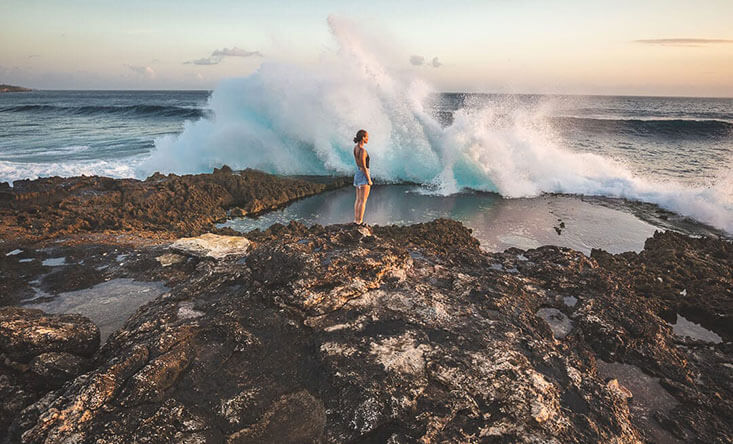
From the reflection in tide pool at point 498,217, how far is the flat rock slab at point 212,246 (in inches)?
114

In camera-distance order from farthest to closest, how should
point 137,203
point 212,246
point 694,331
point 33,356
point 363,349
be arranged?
point 137,203, point 212,246, point 694,331, point 363,349, point 33,356

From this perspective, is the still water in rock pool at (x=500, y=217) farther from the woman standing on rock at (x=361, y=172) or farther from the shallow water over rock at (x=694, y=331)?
the woman standing on rock at (x=361, y=172)

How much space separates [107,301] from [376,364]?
4.19 metres

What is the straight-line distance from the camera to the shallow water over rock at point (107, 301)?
4.76 m

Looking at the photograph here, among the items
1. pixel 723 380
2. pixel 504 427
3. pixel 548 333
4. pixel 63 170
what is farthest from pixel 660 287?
pixel 63 170

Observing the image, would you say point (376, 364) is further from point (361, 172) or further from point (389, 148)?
point (389, 148)

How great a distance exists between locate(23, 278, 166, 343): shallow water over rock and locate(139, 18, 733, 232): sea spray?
11446 mm

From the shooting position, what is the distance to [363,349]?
356 centimetres

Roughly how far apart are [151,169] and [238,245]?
12.2 meters

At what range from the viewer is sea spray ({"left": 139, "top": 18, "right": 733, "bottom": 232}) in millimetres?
15180

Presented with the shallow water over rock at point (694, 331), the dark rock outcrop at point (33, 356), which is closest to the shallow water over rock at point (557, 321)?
the shallow water over rock at point (694, 331)

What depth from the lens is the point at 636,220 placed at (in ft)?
36.5

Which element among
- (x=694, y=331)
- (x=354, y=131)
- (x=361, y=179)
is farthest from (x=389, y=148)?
(x=694, y=331)

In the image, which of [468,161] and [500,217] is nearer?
[500,217]
